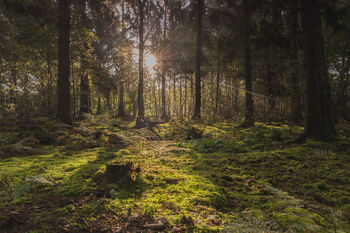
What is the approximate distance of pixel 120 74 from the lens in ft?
57.6

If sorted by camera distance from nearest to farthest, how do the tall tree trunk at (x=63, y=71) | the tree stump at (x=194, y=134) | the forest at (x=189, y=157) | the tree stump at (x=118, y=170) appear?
the forest at (x=189, y=157) → the tree stump at (x=118, y=170) → the tree stump at (x=194, y=134) → the tall tree trunk at (x=63, y=71)

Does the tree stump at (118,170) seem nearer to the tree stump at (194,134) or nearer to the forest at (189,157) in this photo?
the forest at (189,157)

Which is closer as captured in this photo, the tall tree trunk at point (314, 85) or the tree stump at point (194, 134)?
the tall tree trunk at point (314, 85)

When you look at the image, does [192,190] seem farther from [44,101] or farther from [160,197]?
[44,101]

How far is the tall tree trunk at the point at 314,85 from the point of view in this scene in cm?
578

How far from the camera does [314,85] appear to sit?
5832mm

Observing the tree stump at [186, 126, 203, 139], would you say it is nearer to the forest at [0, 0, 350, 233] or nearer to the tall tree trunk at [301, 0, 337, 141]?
the forest at [0, 0, 350, 233]

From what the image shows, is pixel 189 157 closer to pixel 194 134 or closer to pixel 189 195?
pixel 189 195

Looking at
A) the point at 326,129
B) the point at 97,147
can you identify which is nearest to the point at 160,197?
the point at 97,147

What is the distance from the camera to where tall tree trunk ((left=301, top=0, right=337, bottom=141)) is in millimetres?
5781

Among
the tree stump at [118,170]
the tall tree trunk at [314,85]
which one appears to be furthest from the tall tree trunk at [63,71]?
the tall tree trunk at [314,85]

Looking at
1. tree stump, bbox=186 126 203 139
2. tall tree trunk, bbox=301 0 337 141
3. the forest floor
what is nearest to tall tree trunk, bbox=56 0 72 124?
the forest floor

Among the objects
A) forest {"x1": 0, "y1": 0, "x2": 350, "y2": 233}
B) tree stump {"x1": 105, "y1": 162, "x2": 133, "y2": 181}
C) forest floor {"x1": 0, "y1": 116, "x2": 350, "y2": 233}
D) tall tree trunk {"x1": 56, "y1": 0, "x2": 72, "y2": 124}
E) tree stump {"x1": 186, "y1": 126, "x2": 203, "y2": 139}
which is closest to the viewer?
forest floor {"x1": 0, "y1": 116, "x2": 350, "y2": 233}

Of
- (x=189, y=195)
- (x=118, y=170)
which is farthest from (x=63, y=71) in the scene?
(x=189, y=195)
